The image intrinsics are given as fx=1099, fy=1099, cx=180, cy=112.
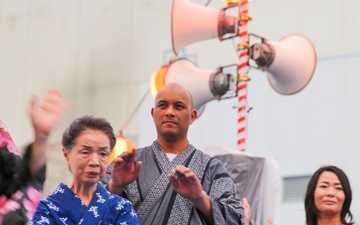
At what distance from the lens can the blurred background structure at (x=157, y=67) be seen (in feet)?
40.2

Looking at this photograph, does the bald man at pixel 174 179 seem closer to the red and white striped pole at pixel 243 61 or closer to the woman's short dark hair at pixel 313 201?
the woman's short dark hair at pixel 313 201

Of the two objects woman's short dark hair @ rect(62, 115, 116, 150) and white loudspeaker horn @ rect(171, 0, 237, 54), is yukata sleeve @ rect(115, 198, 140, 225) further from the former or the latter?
white loudspeaker horn @ rect(171, 0, 237, 54)

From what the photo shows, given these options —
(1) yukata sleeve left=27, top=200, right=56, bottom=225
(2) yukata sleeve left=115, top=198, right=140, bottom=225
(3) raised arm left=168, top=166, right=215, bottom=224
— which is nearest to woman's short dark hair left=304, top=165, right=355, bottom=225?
(3) raised arm left=168, top=166, right=215, bottom=224

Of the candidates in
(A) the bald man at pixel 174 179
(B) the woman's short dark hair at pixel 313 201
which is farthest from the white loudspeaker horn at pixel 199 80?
(A) the bald man at pixel 174 179

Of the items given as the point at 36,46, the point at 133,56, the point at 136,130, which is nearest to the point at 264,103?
the point at 136,130

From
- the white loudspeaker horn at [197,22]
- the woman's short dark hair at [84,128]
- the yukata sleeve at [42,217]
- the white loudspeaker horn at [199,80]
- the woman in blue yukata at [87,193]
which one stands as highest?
the white loudspeaker horn at [197,22]

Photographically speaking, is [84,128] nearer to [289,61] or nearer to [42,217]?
[42,217]

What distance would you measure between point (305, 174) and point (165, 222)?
298 inches

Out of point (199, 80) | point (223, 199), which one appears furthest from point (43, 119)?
point (199, 80)

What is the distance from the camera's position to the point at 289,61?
8.41 m

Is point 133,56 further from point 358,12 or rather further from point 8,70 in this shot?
point 358,12

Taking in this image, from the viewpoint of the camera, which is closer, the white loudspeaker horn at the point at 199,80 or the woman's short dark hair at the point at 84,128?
the woman's short dark hair at the point at 84,128

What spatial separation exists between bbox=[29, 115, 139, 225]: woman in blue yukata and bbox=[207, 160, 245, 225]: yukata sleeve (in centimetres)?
47

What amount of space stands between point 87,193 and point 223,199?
28.6 inches
